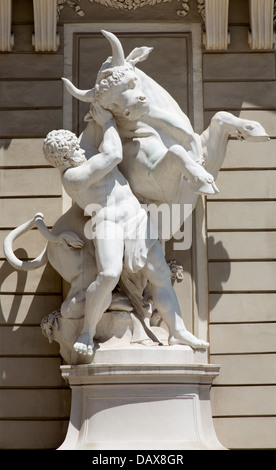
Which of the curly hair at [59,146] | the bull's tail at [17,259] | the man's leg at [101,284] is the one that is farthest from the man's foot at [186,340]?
the curly hair at [59,146]

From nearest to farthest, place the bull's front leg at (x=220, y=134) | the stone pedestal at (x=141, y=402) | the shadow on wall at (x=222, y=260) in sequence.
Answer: the stone pedestal at (x=141, y=402) → the bull's front leg at (x=220, y=134) → the shadow on wall at (x=222, y=260)

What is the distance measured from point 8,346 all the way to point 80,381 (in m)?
1.01

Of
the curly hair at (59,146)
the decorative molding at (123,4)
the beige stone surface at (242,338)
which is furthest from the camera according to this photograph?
the decorative molding at (123,4)

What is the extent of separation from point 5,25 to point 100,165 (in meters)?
1.93

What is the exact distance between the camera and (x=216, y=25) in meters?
8.59

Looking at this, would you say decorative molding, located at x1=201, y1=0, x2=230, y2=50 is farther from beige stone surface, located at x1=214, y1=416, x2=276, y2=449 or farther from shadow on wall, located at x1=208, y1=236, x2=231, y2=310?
beige stone surface, located at x1=214, y1=416, x2=276, y2=449

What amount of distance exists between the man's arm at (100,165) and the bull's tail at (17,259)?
0.66 meters

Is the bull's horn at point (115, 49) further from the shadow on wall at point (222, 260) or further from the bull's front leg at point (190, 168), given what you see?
the shadow on wall at point (222, 260)

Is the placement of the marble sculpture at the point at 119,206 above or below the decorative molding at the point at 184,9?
below

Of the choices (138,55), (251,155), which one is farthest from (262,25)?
(138,55)

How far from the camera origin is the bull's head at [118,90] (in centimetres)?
757

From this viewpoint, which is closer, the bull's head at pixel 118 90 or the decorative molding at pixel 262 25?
the bull's head at pixel 118 90
